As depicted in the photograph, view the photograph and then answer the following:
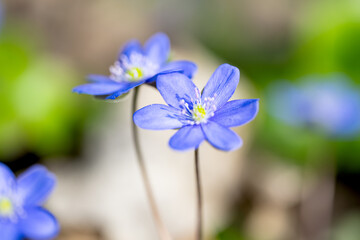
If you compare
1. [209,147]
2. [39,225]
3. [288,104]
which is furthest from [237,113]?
[288,104]

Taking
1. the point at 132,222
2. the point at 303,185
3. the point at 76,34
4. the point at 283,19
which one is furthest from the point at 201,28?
the point at 132,222

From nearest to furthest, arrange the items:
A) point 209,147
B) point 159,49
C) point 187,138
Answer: point 187,138 → point 159,49 → point 209,147

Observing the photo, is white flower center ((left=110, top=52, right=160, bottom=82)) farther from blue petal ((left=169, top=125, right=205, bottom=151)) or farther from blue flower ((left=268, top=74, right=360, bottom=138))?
blue flower ((left=268, top=74, right=360, bottom=138))

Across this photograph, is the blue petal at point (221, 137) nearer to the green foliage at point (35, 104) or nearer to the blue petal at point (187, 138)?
the blue petal at point (187, 138)

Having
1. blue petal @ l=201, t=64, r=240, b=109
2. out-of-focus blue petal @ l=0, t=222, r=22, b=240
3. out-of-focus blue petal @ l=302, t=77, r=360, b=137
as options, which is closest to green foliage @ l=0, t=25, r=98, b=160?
out-of-focus blue petal @ l=0, t=222, r=22, b=240

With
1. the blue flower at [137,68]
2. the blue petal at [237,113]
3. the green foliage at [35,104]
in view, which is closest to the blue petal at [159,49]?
the blue flower at [137,68]

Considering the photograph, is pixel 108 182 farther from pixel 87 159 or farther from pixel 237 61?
pixel 237 61

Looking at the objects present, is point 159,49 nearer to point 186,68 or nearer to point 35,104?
point 186,68
